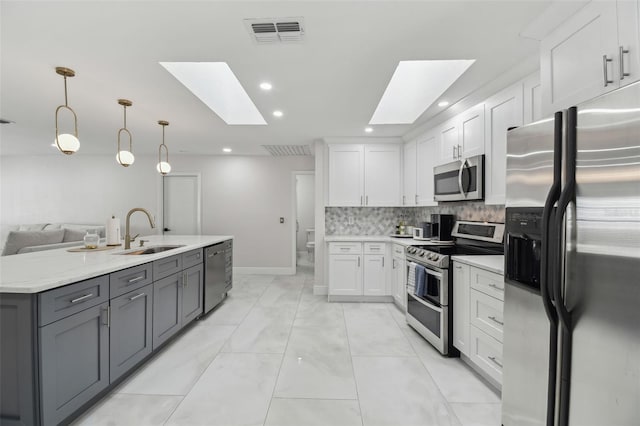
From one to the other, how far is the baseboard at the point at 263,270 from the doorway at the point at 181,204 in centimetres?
121

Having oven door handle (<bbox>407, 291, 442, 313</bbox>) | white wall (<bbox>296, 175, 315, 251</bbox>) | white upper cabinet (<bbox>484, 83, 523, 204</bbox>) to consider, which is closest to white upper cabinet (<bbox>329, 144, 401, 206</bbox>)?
oven door handle (<bbox>407, 291, 442, 313</bbox>)

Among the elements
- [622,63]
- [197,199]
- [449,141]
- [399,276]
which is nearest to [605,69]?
[622,63]

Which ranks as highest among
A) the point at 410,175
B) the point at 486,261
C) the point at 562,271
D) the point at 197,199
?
the point at 410,175

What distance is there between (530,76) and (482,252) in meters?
1.50

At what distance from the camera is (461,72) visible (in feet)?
7.78

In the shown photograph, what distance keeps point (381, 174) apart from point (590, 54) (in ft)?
10.1

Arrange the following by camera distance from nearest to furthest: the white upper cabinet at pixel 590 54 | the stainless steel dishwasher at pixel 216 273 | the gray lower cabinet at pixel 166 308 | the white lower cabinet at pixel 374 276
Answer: the white upper cabinet at pixel 590 54, the gray lower cabinet at pixel 166 308, the stainless steel dishwasher at pixel 216 273, the white lower cabinet at pixel 374 276

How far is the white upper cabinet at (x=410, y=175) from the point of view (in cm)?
411

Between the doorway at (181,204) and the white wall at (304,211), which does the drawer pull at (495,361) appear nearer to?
the doorway at (181,204)

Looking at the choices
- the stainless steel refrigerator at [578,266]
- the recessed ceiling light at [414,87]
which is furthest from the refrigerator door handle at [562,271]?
the recessed ceiling light at [414,87]

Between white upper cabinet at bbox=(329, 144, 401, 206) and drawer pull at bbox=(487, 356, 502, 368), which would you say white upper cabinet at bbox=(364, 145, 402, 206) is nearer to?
white upper cabinet at bbox=(329, 144, 401, 206)

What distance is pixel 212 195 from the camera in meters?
6.02

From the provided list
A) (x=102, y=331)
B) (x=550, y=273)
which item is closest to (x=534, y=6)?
(x=550, y=273)

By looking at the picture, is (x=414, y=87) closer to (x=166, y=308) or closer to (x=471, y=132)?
(x=471, y=132)
